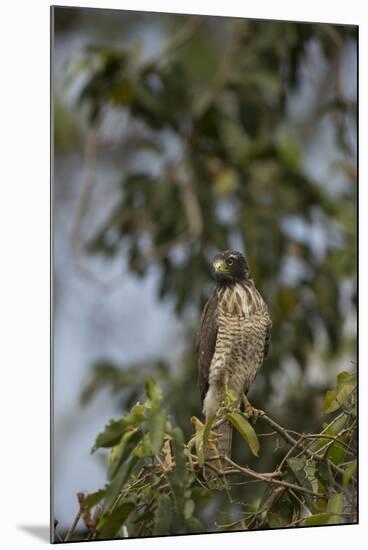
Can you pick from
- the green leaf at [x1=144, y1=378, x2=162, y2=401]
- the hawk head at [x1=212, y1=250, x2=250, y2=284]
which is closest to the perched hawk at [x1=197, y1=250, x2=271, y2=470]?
the hawk head at [x1=212, y1=250, x2=250, y2=284]

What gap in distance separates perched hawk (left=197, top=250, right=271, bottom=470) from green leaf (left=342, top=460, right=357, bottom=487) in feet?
1.04

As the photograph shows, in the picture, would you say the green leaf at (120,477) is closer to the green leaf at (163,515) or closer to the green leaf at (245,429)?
the green leaf at (163,515)

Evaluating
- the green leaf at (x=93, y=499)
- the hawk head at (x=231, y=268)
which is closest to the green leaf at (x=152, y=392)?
the green leaf at (x=93, y=499)

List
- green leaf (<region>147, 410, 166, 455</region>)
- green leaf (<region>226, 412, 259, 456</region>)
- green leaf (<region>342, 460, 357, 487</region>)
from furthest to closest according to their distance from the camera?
1. green leaf (<region>342, 460, 357, 487</region>)
2. green leaf (<region>226, 412, 259, 456</region>)
3. green leaf (<region>147, 410, 166, 455</region>)

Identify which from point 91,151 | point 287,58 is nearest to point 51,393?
point 91,151

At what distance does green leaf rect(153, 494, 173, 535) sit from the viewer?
264 cm

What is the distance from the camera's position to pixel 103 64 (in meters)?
2.91

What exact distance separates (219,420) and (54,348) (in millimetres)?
445

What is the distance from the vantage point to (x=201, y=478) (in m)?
2.73

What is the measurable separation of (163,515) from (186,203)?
909 mm

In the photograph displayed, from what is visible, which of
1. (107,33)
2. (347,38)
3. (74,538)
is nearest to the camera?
(74,538)

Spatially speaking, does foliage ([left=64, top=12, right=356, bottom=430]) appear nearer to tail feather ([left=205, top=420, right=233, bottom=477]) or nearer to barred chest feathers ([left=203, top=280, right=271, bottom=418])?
barred chest feathers ([left=203, top=280, right=271, bottom=418])

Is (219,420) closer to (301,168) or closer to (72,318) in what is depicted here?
(72,318)

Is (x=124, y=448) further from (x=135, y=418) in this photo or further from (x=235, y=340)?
(x=235, y=340)
